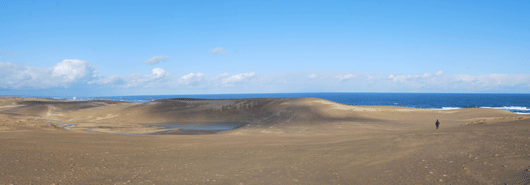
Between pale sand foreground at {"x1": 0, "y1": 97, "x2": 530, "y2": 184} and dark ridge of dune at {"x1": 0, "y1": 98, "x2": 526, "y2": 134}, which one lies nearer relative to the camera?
pale sand foreground at {"x1": 0, "y1": 97, "x2": 530, "y2": 184}

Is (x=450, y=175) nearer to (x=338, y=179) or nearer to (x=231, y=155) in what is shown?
(x=338, y=179)

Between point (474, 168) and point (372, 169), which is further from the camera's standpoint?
point (372, 169)

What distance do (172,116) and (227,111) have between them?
6.49m

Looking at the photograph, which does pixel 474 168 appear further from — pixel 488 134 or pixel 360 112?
pixel 360 112

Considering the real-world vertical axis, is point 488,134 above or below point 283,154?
above

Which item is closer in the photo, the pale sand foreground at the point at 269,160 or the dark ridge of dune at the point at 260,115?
the pale sand foreground at the point at 269,160

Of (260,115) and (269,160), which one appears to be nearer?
(269,160)

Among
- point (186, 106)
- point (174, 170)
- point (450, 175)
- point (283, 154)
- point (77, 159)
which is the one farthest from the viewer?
point (186, 106)

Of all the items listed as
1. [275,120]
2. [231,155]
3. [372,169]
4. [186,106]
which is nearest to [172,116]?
[186,106]

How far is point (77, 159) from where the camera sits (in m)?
9.26

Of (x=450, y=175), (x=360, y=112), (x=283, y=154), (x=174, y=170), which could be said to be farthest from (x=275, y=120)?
(x=450, y=175)

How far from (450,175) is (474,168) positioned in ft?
2.41

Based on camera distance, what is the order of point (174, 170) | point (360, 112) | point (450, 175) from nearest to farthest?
point (450, 175)
point (174, 170)
point (360, 112)

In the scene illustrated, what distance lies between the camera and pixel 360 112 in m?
31.0
